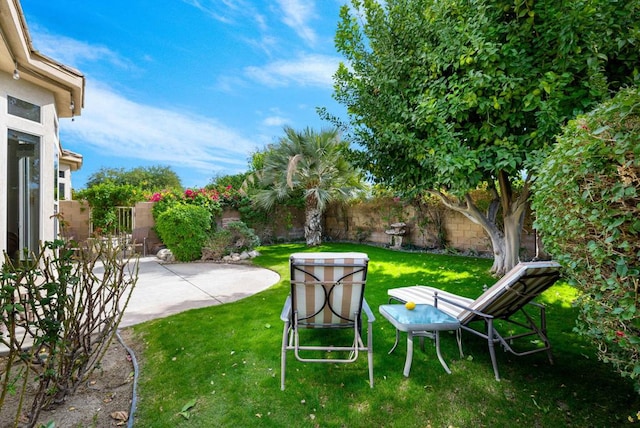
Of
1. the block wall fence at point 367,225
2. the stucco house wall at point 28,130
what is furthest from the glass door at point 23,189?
the block wall fence at point 367,225

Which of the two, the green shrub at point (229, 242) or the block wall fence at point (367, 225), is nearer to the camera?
the green shrub at point (229, 242)

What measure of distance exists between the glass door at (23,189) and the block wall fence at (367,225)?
290 centimetres

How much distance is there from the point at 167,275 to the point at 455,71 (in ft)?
26.4

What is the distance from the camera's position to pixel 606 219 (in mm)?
1611

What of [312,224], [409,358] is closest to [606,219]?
[409,358]

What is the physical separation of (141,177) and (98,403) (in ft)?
124

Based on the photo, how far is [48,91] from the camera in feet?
21.4

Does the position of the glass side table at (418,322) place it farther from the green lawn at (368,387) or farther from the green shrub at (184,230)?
the green shrub at (184,230)

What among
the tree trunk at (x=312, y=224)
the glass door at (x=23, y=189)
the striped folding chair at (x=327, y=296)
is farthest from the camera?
the tree trunk at (x=312, y=224)

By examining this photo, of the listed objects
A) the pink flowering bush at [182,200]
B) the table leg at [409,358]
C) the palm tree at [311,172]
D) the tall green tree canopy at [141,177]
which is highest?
the tall green tree canopy at [141,177]

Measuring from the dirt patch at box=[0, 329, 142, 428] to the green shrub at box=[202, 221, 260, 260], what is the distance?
704cm

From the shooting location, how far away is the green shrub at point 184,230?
388 inches

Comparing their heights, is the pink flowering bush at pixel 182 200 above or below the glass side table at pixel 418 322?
above

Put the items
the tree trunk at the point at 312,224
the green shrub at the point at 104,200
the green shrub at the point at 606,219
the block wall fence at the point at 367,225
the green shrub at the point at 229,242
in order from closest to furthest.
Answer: the green shrub at the point at 606,219 → the green shrub at the point at 229,242 → the block wall fence at the point at 367,225 → the green shrub at the point at 104,200 → the tree trunk at the point at 312,224
